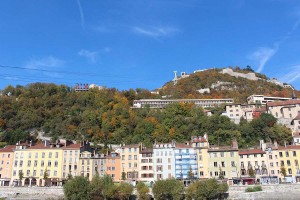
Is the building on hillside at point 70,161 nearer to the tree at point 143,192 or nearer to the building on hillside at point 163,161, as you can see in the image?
the building on hillside at point 163,161

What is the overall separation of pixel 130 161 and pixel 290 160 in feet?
97.1

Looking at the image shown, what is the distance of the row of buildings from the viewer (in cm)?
6047

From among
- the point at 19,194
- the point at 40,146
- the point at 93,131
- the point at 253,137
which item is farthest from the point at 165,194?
the point at 93,131

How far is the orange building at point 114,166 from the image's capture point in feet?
207

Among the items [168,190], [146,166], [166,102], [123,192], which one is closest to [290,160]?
[168,190]

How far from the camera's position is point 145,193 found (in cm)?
5072

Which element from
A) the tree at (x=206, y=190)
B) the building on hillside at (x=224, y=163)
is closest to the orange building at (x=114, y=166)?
the building on hillside at (x=224, y=163)

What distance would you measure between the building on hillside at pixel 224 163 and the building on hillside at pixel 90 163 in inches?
823

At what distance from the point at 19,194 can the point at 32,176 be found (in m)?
7.99

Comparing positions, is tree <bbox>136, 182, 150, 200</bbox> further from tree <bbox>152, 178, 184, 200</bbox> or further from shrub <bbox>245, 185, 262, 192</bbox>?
shrub <bbox>245, 185, 262, 192</bbox>

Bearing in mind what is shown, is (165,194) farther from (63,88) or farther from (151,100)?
(63,88)

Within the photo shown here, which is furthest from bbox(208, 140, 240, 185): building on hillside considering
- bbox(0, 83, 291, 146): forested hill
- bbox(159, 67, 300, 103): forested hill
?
bbox(159, 67, 300, 103): forested hill

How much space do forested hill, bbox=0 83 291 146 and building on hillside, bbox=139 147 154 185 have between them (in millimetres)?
12604

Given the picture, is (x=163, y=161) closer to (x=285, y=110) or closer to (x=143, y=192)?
(x=143, y=192)
